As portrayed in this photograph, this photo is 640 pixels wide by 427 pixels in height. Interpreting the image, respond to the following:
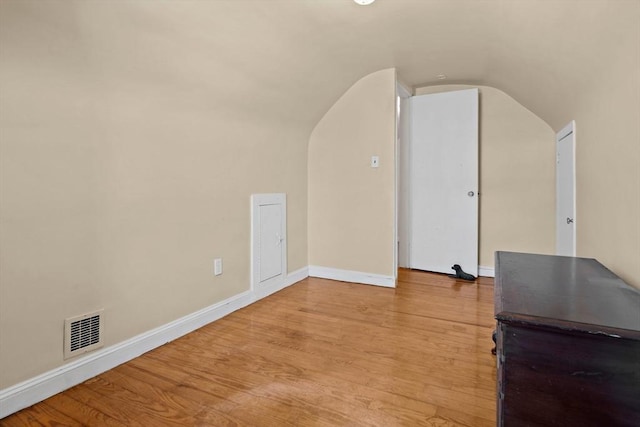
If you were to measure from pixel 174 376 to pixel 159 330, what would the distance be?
403 millimetres

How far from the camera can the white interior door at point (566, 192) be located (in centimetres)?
236

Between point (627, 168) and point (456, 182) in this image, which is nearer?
point (627, 168)

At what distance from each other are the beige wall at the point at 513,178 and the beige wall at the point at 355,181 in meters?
1.07

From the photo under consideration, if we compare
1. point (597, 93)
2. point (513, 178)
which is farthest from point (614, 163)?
point (513, 178)

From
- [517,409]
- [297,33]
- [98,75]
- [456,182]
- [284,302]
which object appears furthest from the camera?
[456,182]

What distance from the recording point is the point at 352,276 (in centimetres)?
323

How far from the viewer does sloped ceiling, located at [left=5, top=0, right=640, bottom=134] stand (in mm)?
1424

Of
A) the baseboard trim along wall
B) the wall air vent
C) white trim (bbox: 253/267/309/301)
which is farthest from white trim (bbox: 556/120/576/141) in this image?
the wall air vent

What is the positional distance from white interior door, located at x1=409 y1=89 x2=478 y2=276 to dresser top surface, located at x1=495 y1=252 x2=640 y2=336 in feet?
6.06

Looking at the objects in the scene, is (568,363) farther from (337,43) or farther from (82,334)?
(337,43)

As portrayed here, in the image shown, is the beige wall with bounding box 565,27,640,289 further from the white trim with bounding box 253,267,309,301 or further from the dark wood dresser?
the white trim with bounding box 253,267,309,301

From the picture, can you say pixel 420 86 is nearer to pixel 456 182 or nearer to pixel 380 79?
pixel 380 79

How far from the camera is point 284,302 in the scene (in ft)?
8.68

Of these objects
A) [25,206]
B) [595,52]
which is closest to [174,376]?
[25,206]
